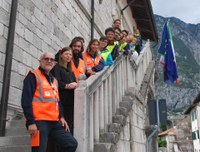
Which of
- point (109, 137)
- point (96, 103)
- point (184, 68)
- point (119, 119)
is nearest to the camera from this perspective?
point (96, 103)

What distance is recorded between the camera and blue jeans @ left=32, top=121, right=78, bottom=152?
3016mm

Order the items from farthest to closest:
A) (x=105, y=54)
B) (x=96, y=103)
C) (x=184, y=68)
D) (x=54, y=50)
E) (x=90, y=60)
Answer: (x=184, y=68), (x=54, y=50), (x=105, y=54), (x=90, y=60), (x=96, y=103)

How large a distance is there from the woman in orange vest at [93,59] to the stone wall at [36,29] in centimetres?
159

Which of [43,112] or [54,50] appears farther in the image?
[54,50]

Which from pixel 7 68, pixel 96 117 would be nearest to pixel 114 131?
pixel 96 117

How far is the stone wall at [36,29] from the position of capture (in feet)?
17.7

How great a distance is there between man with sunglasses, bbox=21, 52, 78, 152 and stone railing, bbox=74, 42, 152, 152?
208mm

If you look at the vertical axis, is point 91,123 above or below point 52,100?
below

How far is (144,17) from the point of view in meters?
19.0

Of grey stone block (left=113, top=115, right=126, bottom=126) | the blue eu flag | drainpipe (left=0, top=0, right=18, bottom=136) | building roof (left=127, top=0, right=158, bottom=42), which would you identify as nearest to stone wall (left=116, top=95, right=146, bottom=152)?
grey stone block (left=113, top=115, right=126, bottom=126)

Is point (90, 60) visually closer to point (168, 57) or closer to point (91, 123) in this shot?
point (91, 123)

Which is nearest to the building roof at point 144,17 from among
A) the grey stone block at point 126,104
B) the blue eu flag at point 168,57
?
Result: the blue eu flag at point 168,57

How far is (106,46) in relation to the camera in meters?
5.53

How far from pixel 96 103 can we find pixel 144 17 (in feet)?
52.5
